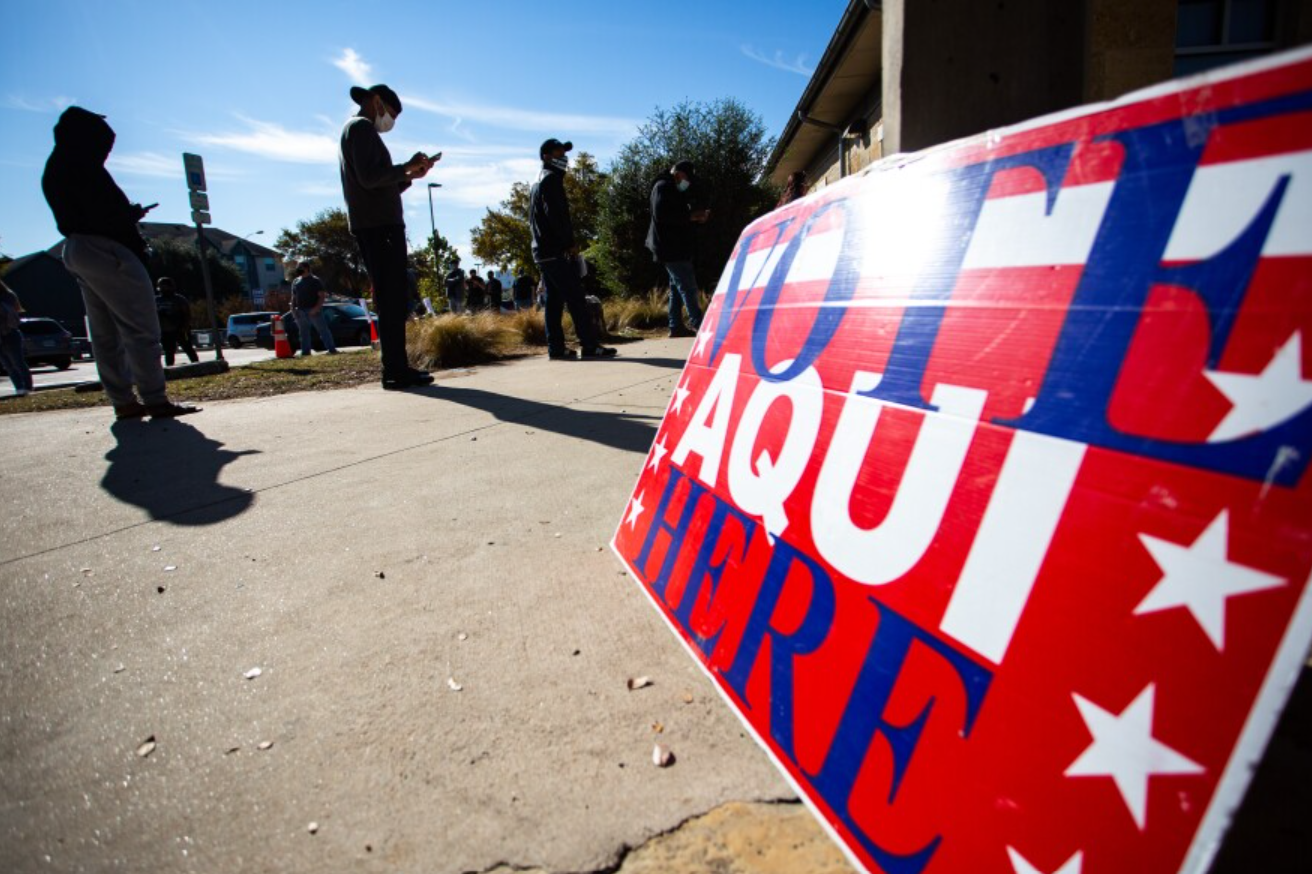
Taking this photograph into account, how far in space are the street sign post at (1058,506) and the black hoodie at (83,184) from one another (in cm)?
469

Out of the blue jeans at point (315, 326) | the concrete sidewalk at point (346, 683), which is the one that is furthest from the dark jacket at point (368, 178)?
the blue jeans at point (315, 326)

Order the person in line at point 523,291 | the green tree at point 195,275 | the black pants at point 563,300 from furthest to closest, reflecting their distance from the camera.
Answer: the green tree at point 195,275, the person in line at point 523,291, the black pants at point 563,300

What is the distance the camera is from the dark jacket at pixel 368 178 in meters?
4.48

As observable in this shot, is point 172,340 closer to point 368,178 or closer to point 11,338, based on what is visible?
point 11,338

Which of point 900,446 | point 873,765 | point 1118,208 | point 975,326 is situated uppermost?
point 1118,208

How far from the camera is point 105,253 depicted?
3.86 m

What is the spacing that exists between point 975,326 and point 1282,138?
36 cm

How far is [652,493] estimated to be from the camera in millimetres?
1825

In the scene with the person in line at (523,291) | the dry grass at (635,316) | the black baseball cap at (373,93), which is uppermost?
the black baseball cap at (373,93)

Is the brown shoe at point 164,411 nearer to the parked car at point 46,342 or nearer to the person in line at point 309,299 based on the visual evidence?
the person in line at point 309,299

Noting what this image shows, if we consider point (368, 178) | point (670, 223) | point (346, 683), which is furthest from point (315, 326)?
point (346, 683)

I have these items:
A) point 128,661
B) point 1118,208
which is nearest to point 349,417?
point 128,661

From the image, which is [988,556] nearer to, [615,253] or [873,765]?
[873,765]

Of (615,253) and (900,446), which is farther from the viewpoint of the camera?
(615,253)
